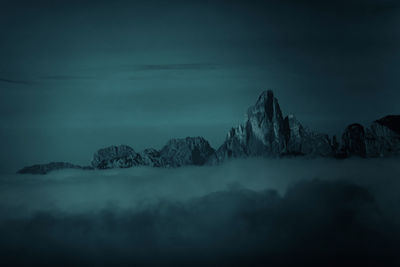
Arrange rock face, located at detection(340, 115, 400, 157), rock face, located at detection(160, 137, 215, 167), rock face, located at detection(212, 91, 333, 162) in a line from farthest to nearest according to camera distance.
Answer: rock face, located at detection(160, 137, 215, 167) < rock face, located at detection(212, 91, 333, 162) < rock face, located at detection(340, 115, 400, 157)

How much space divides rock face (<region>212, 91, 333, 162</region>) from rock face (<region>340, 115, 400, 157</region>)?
3.67 m

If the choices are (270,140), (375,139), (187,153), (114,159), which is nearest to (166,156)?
(187,153)

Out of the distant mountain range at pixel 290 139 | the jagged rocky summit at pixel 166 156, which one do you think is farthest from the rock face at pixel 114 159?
the distant mountain range at pixel 290 139

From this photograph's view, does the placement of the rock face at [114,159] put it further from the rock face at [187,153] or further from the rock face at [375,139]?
the rock face at [375,139]

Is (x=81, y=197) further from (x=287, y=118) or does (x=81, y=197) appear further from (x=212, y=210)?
(x=287, y=118)

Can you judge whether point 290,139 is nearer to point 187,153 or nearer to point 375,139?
point 375,139

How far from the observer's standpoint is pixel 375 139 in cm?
7575

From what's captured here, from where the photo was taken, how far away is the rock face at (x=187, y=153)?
10806cm

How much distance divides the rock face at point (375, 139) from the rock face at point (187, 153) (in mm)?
32809

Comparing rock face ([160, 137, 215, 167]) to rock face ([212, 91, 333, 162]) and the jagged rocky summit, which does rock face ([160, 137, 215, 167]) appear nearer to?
the jagged rocky summit

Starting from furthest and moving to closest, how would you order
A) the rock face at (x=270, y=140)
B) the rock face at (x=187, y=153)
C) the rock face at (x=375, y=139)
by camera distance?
1. the rock face at (x=187, y=153)
2. the rock face at (x=270, y=140)
3. the rock face at (x=375, y=139)

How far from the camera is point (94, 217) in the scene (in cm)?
7894

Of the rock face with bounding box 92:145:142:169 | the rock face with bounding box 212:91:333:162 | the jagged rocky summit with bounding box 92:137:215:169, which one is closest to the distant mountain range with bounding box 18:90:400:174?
the rock face with bounding box 212:91:333:162

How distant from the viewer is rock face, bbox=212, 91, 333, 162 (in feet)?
272
